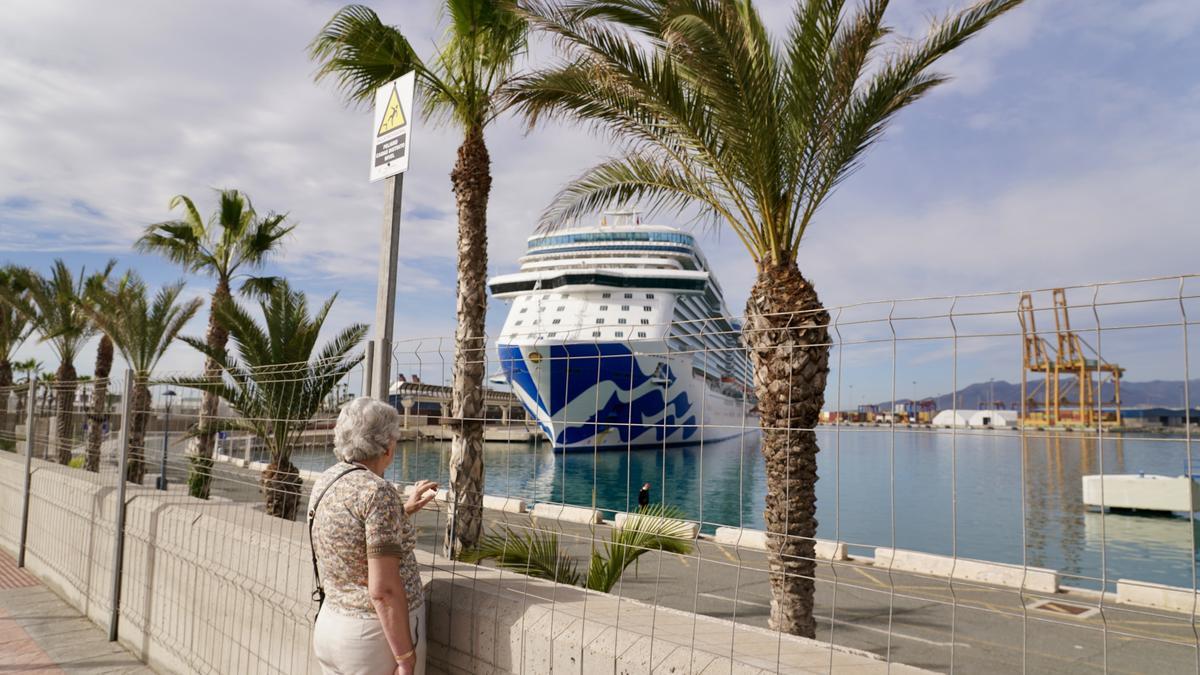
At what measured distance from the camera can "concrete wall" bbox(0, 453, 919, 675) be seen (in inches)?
100

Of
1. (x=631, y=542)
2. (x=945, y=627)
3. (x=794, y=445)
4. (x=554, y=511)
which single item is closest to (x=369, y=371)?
(x=631, y=542)

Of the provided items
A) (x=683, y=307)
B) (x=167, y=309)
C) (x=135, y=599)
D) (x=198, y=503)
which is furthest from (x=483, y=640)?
(x=683, y=307)

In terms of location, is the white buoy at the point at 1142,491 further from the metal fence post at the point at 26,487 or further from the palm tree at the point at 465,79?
the metal fence post at the point at 26,487

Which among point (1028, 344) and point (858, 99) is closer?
point (1028, 344)

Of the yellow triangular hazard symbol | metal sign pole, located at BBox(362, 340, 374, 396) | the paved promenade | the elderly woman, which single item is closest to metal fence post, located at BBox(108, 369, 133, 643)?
the paved promenade

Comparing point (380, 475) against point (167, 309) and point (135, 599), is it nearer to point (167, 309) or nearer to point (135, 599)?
point (135, 599)

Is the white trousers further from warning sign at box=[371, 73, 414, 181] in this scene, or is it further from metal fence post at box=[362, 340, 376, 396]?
warning sign at box=[371, 73, 414, 181]

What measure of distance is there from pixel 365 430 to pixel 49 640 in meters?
5.04

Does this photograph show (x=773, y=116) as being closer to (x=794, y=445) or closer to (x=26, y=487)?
(x=794, y=445)

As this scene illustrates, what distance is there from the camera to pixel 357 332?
10930 mm

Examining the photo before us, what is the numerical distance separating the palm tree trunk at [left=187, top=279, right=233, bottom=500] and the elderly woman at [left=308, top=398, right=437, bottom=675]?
172 inches

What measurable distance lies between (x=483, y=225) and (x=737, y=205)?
4.38m

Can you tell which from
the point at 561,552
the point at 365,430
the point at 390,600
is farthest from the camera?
the point at 561,552

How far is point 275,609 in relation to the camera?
3945mm
